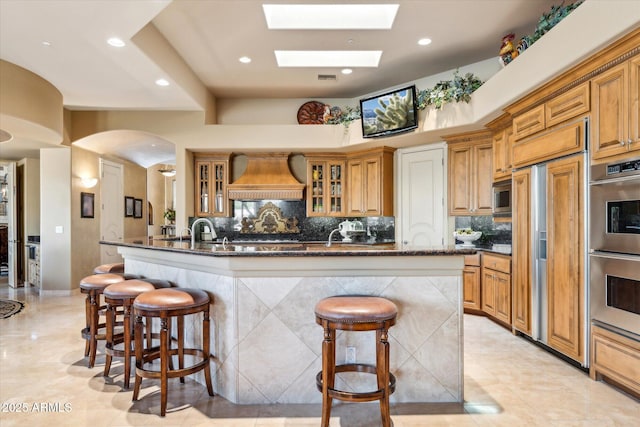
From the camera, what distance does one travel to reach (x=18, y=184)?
6.96m

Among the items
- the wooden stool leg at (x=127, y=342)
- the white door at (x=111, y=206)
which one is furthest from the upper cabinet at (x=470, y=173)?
the white door at (x=111, y=206)

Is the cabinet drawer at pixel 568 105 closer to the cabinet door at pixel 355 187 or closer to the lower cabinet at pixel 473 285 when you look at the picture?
the lower cabinet at pixel 473 285

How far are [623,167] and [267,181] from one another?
4.57 m

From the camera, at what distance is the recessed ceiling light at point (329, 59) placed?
4898 mm

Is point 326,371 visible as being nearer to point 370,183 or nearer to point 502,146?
point 502,146

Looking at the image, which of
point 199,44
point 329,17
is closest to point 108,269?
point 199,44

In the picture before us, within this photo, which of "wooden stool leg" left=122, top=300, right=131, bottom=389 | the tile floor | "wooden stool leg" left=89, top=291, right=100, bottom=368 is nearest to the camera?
the tile floor

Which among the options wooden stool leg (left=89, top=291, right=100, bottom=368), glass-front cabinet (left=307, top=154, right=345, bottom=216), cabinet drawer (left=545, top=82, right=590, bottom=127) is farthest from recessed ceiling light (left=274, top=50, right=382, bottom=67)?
wooden stool leg (left=89, top=291, right=100, bottom=368)

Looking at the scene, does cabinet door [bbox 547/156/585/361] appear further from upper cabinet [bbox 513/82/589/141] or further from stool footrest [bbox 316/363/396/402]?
stool footrest [bbox 316/363/396/402]

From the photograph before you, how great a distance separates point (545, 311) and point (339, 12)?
3.56 metres

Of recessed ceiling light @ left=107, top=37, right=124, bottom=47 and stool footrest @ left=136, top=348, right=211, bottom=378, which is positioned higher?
recessed ceiling light @ left=107, top=37, right=124, bottom=47

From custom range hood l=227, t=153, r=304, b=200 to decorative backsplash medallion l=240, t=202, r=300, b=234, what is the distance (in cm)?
40

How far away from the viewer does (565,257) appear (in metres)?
3.09

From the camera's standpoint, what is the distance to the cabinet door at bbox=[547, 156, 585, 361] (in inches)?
115
